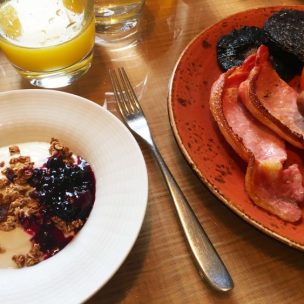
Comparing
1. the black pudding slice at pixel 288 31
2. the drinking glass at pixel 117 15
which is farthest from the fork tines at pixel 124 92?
the black pudding slice at pixel 288 31

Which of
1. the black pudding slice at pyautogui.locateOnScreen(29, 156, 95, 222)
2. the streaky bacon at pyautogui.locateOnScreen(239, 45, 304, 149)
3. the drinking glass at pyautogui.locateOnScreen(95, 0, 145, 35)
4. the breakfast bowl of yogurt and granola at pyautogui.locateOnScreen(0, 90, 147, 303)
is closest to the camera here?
the breakfast bowl of yogurt and granola at pyautogui.locateOnScreen(0, 90, 147, 303)

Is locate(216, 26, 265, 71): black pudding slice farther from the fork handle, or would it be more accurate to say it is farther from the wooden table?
the fork handle

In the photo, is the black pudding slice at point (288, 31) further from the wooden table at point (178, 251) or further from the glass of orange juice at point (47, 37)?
the glass of orange juice at point (47, 37)

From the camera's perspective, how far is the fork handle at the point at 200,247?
2.59 ft

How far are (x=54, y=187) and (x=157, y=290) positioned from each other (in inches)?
12.3

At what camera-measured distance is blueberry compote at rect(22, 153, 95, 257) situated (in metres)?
0.82

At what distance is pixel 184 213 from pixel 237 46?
56 centimetres

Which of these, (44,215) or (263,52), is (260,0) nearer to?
(263,52)

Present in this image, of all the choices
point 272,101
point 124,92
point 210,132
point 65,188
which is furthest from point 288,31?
point 65,188

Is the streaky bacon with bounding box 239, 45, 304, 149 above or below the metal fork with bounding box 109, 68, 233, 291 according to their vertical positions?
above

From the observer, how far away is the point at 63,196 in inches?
34.3

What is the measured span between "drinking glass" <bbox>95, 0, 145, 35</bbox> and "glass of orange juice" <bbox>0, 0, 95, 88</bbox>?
0.16 metres

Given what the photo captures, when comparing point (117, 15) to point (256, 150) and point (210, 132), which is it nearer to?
point (210, 132)

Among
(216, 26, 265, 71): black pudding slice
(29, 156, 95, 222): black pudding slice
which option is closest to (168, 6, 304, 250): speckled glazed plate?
(216, 26, 265, 71): black pudding slice
